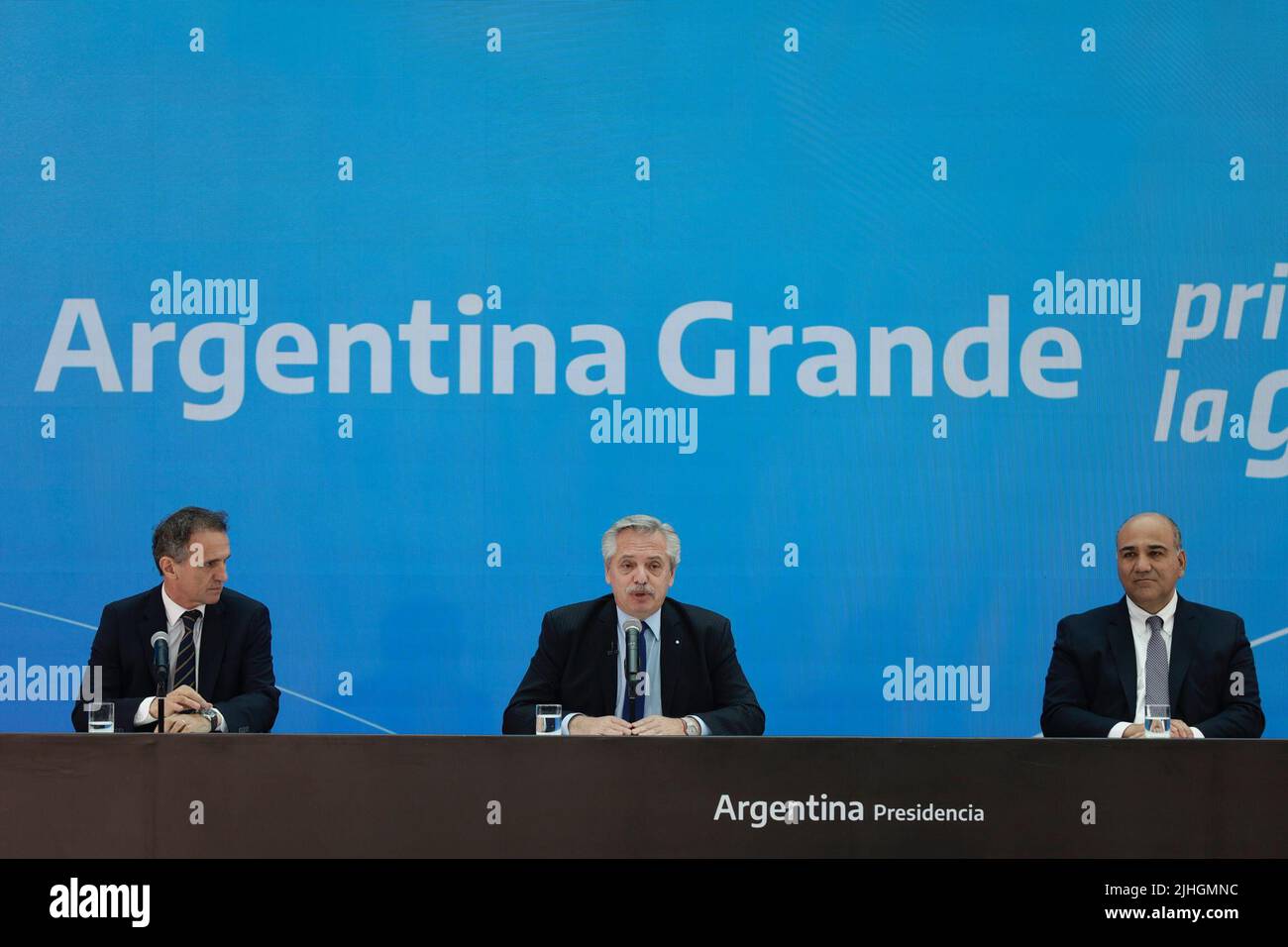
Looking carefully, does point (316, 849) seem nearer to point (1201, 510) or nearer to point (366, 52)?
point (366, 52)

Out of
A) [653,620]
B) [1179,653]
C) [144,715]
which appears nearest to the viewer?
[144,715]

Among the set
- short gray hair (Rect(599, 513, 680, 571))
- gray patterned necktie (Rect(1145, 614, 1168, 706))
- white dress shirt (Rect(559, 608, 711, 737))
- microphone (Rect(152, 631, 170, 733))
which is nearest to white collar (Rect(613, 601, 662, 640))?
white dress shirt (Rect(559, 608, 711, 737))

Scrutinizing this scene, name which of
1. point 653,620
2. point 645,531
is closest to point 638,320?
point 645,531

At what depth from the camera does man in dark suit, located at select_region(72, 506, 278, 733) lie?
3.59 m

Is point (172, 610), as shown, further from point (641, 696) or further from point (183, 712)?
point (641, 696)

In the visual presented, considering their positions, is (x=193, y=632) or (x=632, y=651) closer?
(x=632, y=651)

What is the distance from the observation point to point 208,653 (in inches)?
143

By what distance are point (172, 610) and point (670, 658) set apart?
1.41 metres

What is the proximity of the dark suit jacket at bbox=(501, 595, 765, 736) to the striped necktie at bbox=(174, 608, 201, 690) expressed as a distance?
87cm

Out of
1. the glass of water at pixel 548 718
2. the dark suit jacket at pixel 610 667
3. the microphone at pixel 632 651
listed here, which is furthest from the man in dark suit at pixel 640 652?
the microphone at pixel 632 651

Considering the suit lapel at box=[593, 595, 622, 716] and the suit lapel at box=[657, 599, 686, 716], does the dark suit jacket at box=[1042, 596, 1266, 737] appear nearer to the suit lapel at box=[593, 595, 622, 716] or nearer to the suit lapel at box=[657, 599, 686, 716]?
the suit lapel at box=[657, 599, 686, 716]

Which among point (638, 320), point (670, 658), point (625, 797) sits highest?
point (638, 320)

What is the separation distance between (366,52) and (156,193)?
0.81 meters

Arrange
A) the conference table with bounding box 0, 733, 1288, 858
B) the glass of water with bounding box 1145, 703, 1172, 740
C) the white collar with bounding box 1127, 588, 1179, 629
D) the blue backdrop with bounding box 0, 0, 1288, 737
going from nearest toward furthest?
the conference table with bounding box 0, 733, 1288, 858, the glass of water with bounding box 1145, 703, 1172, 740, the white collar with bounding box 1127, 588, 1179, 629, the blue backdrop with bounding box 0, 0, 1288, 737
